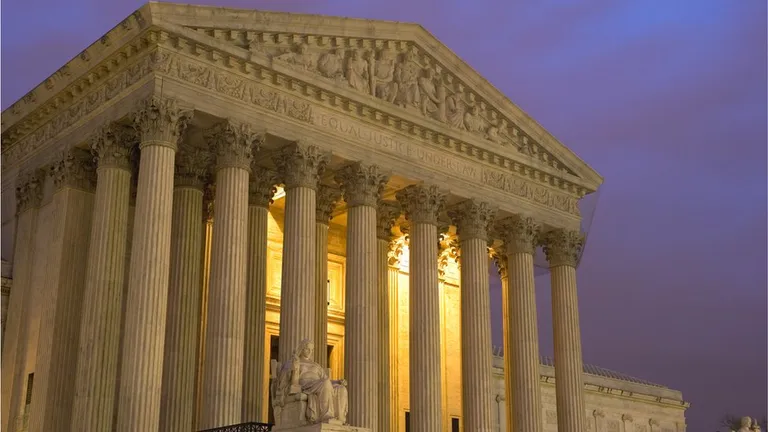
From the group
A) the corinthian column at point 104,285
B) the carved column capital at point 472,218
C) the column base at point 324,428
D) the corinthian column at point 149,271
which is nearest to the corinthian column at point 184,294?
the corinthian column at point 104,285

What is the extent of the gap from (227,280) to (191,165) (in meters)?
5.31

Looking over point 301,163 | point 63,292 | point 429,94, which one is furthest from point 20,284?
point 429,94

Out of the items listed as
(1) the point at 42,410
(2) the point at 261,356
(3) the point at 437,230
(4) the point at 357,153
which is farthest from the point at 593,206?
(1) the point at 42,410

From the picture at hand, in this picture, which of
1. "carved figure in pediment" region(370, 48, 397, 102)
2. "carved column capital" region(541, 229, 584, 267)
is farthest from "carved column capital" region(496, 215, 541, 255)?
"carved figure in pediment" region(370, 48, 397, 102)

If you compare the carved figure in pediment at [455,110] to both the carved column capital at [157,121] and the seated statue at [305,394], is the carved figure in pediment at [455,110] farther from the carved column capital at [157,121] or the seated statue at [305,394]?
the seated statue at [305,394]

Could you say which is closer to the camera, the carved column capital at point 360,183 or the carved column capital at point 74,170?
the carved column capital at point 74,170

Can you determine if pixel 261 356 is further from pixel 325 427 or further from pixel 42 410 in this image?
pixel 325 427

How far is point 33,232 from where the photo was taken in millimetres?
31156

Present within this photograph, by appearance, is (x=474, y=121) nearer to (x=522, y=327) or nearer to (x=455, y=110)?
(x=455, y=110)

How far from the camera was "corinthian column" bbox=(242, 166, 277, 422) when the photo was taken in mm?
29844

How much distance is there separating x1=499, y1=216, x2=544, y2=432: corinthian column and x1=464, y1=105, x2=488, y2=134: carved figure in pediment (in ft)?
11.8

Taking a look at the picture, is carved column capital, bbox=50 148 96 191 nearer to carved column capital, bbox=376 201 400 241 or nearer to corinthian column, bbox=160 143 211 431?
corinthian column, bbox=160 143 211 431

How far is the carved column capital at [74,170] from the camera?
2878 cm

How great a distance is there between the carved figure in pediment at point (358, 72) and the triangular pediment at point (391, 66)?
3 centimetres
